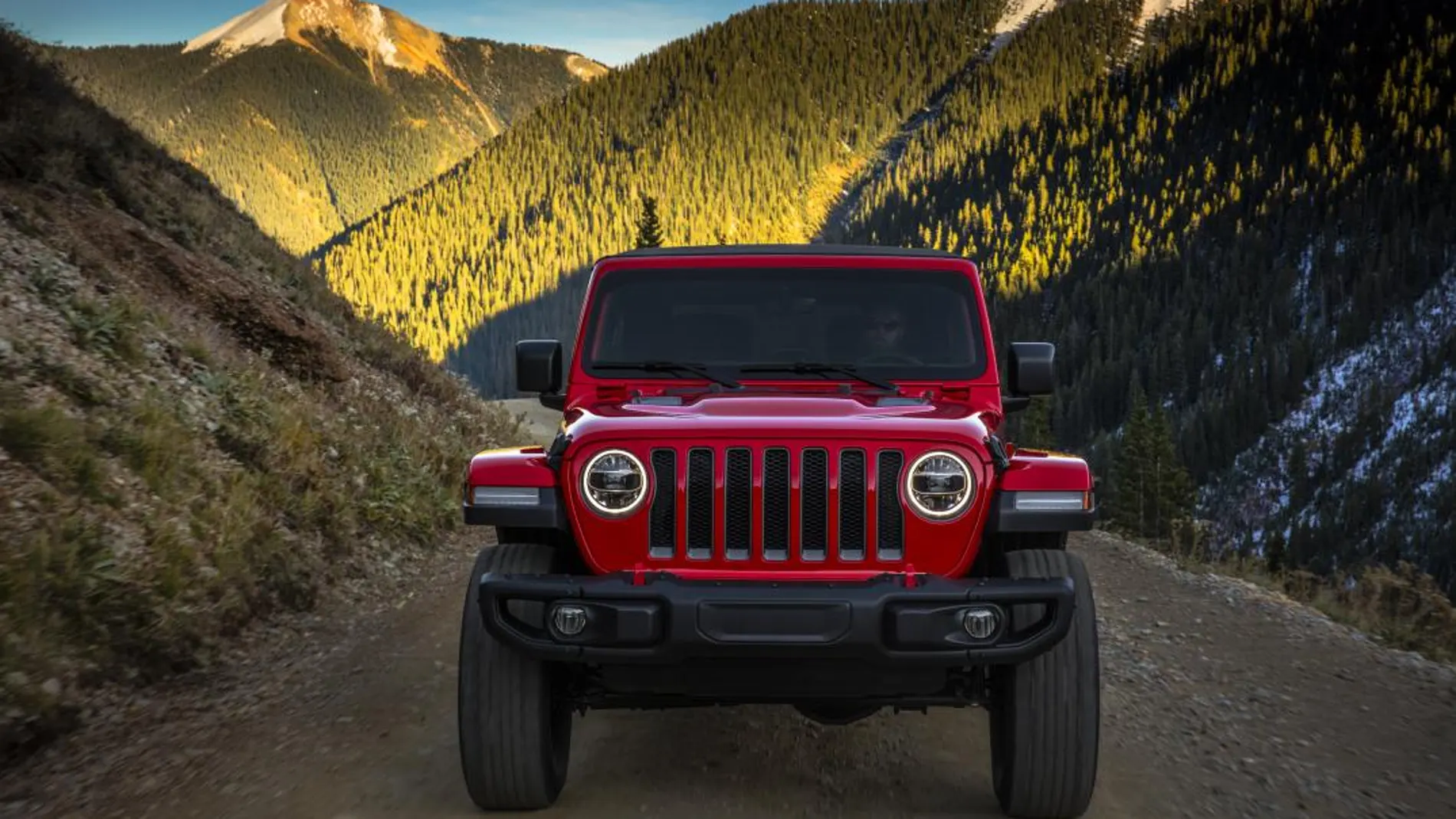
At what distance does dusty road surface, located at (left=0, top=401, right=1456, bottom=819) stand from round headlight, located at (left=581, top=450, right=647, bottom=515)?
46.6 inches

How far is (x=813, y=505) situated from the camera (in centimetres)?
376

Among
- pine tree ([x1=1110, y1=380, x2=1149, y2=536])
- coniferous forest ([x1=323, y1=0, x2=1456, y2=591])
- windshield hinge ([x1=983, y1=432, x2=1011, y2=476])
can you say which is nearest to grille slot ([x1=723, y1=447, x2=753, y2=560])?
windshield hinge ([x1=983, y1=432, x2=1011, y2=476])

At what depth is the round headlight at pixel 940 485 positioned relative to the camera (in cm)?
378

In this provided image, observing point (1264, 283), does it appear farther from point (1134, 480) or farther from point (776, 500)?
point (776, 500)

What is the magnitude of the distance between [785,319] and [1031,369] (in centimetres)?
113

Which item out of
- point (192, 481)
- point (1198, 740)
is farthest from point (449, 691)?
point (1198, 740)

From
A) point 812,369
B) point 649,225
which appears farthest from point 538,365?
point 649,225

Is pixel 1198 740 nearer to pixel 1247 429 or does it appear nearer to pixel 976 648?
pixel 976 648

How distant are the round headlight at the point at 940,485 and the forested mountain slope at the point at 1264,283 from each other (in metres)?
106

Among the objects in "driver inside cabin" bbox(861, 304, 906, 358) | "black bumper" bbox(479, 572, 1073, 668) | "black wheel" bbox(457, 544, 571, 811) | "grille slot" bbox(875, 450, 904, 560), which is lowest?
"black wheel" bbox(457, 544, 571, 811)

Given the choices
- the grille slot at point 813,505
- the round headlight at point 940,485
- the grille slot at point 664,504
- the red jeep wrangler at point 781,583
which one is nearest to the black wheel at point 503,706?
the red jeep wrangler at point 781,583

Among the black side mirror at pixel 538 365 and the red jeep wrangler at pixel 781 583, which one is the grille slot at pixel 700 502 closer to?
the red jeep wrangler at pixel 781 583

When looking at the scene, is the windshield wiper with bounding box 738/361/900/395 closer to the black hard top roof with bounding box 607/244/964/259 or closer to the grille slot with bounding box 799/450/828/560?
the black hard top roof with bounding box 607/244/964/259

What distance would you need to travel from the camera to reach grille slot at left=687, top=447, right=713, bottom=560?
3771 mm
